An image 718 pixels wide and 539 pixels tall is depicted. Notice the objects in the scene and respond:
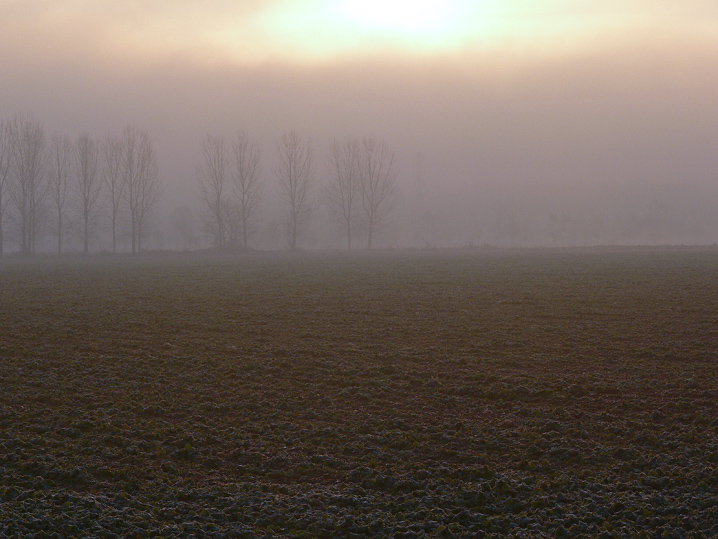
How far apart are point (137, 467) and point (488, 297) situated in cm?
1388

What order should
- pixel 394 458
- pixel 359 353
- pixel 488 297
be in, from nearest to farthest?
pixel 394 458, pixel 359 353, pixel 488 297

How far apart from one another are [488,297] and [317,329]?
23.3ft

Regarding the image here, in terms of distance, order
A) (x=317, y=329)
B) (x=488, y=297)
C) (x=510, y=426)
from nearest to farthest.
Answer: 1. (x=510, y=426)
2. (x=317, y=329)
3. (x=488, y=297)

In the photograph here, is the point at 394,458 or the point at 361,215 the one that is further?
the point at 361,215

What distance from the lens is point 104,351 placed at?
10219mm

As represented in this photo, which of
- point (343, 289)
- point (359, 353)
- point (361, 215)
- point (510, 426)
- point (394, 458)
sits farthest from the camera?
point (361, 215)

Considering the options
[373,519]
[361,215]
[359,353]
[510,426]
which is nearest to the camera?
[373,519]

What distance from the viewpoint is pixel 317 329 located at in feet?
41.2

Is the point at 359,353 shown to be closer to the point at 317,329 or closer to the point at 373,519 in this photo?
the point at 317,329

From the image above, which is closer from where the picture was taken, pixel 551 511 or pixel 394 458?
pixel 551 511

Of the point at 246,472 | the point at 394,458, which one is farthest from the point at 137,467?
the point at 394,458

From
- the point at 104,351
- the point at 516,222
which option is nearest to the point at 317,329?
the point at 104,351

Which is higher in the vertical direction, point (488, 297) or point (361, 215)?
point (361, 215)

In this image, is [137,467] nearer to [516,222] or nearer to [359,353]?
[359,353]
